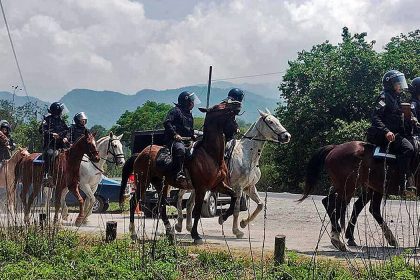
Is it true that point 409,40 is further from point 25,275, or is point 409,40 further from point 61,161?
point 25,275

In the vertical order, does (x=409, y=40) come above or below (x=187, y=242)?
above

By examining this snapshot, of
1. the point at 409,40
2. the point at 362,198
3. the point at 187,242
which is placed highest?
the point at 409,40

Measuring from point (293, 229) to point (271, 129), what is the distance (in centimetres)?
304

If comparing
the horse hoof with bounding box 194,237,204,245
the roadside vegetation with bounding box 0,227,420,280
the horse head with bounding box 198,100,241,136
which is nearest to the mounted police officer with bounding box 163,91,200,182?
the horse head with bounding box 198,100,241,136

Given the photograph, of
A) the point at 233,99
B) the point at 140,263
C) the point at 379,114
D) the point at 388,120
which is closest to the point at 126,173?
the point at 233,99

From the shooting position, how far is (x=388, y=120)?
10.7 m

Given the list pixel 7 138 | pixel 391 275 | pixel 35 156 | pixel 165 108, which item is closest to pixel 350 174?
pixel 391 275

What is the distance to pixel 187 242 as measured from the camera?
11.5 metres

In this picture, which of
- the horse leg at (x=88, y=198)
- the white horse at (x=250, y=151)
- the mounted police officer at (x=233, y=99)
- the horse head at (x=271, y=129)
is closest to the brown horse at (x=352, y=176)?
the horse head at (x=271, y=129)

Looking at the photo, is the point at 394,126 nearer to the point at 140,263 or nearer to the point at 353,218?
the point at 353,218

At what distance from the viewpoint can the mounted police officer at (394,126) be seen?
34.3 feet

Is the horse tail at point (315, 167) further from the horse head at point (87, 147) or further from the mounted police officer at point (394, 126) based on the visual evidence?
the horse head at point (87, 147)

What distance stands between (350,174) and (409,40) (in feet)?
85.9

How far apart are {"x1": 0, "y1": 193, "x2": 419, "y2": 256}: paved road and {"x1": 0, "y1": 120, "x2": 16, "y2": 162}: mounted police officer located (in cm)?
277
